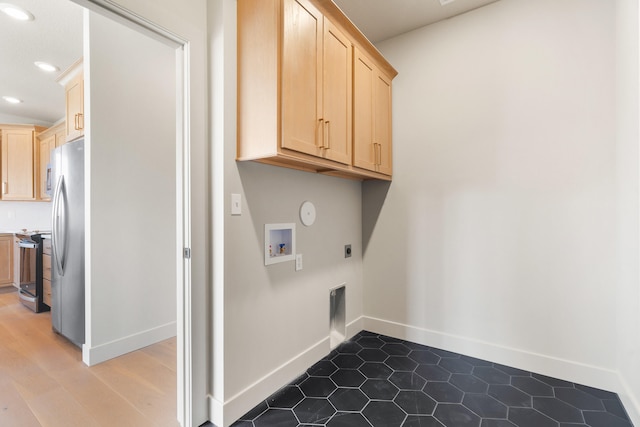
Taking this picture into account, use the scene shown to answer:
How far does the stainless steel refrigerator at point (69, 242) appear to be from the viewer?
243cm

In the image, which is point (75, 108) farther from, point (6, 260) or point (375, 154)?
point (6, 260)

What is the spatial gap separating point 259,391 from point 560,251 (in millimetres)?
2231

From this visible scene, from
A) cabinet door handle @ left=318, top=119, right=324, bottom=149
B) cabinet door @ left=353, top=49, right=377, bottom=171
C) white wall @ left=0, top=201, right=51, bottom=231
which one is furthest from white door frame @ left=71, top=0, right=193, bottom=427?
white wall @ left=0, top=201, right=51, bottom=231

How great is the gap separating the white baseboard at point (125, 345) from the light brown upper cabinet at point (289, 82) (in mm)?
1998

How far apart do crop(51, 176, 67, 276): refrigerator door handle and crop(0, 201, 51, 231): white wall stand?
317 centimetres

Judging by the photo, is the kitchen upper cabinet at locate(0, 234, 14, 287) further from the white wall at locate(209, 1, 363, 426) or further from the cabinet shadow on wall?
the cabinet shadow on wall

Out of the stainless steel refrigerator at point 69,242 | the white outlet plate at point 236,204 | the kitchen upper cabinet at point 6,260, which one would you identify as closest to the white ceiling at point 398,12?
the white outlet plate at point 236,204

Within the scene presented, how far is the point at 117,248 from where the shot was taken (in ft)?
8.08

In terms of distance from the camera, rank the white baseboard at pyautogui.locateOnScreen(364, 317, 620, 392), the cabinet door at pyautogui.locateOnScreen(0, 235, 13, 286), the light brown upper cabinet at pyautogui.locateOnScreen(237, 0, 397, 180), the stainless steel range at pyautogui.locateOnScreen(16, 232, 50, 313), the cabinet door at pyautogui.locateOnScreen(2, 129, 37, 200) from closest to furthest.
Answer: the light brown upper cabinet at pyautogui.locateOnScreen(237, 0, 397, 180), the white baseboard at pyautogui.locateOnScreen(364, 317, 620, 392), the stainless steel range at pyautogui.locateOnScreen(16, 232, 50, 313), the cabinet door at pyautogui.locateOnScreen(0, 235, 13, 286), the cabinet door at pyautogui.locateOnScreen(2, 129, 37, 200)

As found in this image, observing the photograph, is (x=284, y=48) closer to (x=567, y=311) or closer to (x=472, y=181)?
(x=472, y=181)

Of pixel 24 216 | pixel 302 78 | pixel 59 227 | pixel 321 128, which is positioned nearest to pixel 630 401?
pixel 321 128

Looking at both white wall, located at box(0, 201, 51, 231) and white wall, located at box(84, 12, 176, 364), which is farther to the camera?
white wall, located at box(0, 201, 51, 231)

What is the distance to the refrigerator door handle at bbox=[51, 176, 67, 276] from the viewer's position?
8.46 feet

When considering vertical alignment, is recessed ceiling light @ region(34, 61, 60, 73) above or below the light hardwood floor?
above
